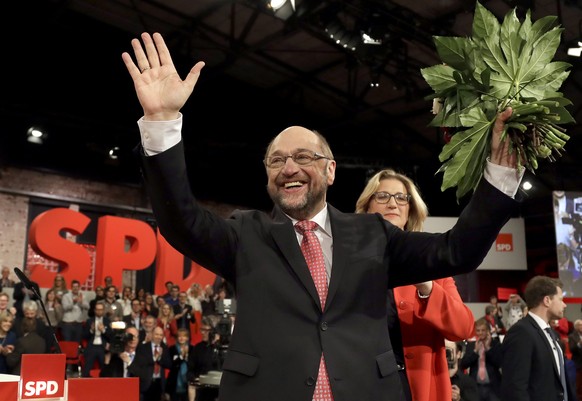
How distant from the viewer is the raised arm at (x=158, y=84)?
1.53m

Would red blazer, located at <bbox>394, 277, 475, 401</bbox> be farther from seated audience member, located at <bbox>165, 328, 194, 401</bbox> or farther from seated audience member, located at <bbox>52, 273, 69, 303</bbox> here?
seated audience member, located at <bbox>52, 273, 69, 303</bbox>

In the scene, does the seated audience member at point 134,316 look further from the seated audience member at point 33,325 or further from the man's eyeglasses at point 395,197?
the man's eyeglasses at point 395,197

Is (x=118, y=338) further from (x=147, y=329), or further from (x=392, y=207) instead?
(x=392, y=207)

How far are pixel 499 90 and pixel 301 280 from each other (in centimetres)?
68

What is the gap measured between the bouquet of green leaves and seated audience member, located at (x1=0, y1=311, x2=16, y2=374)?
309 inches

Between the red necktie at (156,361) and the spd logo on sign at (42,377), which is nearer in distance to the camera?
the spd logo on sign at (42,377)

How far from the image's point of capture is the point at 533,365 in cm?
384

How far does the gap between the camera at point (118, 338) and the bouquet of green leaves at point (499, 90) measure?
7.86m

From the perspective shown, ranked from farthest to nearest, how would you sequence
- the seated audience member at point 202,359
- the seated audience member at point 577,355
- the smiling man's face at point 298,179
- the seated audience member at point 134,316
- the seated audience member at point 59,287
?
the seated audience member at point 59,287, the seated audience member at point 134,316, the seated audience member at point 202,359, the seated audience member at point 577,355, the smiling man's face at point 298,179

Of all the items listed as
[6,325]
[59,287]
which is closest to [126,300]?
[59,287]

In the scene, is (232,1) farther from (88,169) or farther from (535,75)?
(535,75)

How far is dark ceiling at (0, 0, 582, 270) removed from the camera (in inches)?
407

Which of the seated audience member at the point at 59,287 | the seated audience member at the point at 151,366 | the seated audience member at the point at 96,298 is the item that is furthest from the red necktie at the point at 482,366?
the seated audience member at the point at 59,287

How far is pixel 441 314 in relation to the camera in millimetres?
2131
